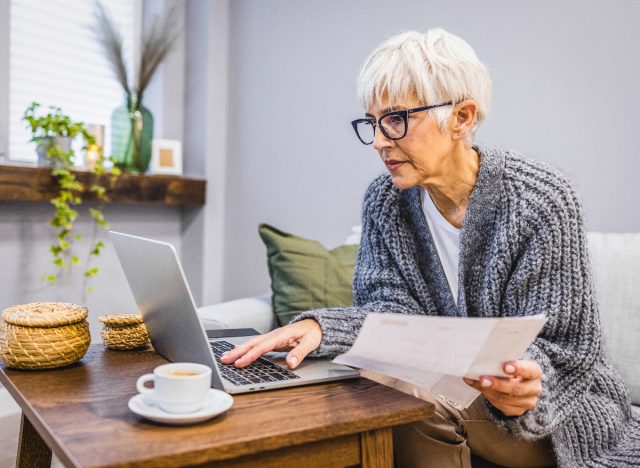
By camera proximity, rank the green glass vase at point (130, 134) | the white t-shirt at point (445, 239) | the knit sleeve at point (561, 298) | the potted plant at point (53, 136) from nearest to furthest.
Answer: the knit sleeve at point (561, 298) → the white t-shirt at point (445, 239) → the potted plant at point (53, 136) → the green glass vase at point (130, 134)

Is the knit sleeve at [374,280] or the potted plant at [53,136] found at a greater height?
the potted plant at [53,136]

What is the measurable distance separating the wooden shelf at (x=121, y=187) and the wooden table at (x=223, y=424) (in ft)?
4.15

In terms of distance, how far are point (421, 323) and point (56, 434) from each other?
43 cm

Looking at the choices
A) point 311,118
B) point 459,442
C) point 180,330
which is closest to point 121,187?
point 311,118

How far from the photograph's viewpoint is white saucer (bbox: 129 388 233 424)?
0.73m

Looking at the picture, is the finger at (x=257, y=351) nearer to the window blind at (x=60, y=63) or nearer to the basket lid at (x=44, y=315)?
the basket lid at (x=44, y=315)

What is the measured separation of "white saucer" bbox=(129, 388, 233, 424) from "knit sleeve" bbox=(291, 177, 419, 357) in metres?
0.39

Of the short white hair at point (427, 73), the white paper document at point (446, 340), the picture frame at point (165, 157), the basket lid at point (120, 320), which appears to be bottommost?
the basket lid at point (120, 320)

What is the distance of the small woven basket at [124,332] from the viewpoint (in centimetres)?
114

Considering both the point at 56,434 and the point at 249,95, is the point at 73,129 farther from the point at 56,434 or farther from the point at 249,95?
the point at 56,434

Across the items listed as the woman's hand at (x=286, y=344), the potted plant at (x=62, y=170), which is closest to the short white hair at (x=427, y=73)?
the woman's hand at (x=286, y=344)

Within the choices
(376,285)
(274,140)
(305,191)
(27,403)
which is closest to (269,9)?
(274,140)

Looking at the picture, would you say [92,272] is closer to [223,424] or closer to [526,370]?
[223,424]

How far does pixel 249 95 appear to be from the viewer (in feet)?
8.86
